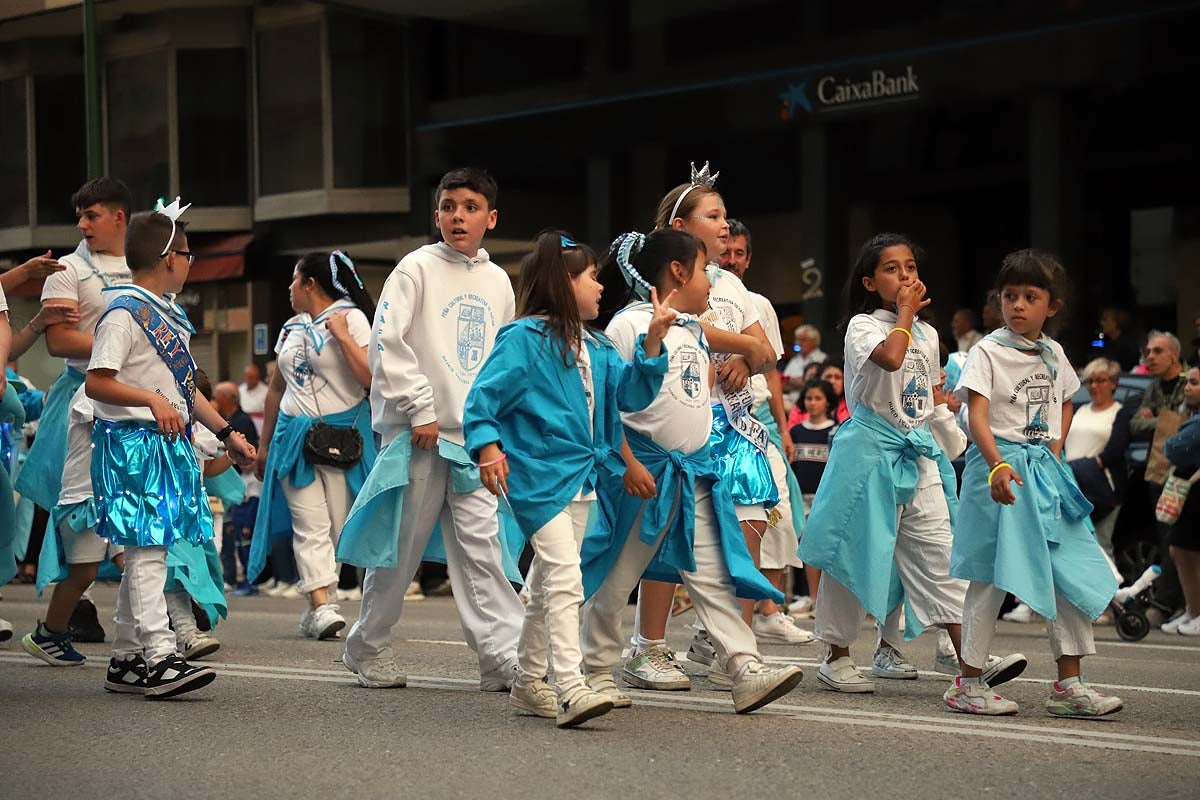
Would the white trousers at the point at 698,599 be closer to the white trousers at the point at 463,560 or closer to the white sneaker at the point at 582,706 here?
the white trousers at the point at 463,560

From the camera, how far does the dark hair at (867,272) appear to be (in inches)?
317

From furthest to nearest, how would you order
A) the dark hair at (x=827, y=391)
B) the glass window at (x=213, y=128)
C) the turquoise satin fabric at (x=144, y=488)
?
1. the glass window at (x=213, y=128)
2. the dark hair at (x=827, y=391)
3. the turquoise satin fabric at (x=144, y=488)

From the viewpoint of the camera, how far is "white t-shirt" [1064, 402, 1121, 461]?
43.8 ft

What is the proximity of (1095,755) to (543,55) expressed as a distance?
70.2 feet

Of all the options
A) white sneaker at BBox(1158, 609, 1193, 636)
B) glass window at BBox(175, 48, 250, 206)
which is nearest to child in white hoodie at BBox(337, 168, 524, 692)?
white sneaker at BBox(1158, 609, 1193, 636)

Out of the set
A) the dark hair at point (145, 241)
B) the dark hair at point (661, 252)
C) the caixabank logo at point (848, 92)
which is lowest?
the dark hair at point (661, 252)

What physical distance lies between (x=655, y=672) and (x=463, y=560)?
976mm

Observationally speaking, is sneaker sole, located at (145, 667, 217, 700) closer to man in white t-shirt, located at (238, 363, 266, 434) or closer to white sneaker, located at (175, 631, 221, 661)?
white sneaker, located at (175, 631, 221, 661)

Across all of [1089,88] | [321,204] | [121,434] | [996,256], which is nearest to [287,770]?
[121,434]

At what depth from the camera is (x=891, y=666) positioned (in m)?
8.52

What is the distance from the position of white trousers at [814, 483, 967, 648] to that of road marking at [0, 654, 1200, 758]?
629 mm

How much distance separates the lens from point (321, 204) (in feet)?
96.0

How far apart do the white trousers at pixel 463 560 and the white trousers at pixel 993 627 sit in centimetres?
177

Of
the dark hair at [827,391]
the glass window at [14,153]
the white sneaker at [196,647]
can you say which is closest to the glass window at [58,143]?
the glass window at [14,153]
